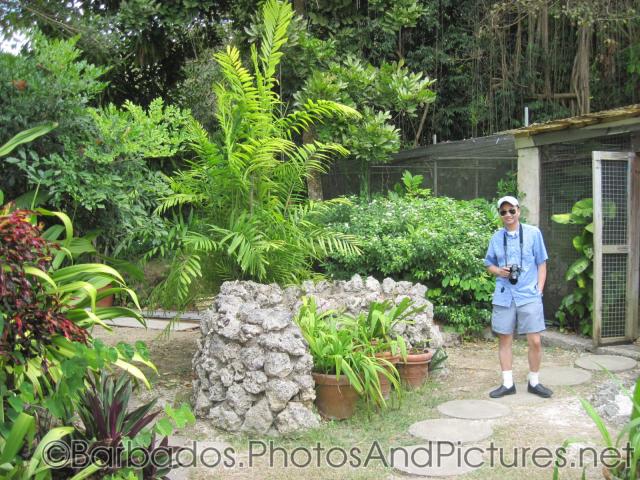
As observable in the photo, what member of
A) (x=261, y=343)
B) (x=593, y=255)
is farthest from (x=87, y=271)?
(x=593, y=255)

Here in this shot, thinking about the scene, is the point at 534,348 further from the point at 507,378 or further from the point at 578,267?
the point at 578,267

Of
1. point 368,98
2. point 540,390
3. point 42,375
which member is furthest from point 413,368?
point 368,98

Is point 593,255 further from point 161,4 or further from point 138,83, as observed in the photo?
point 138,83

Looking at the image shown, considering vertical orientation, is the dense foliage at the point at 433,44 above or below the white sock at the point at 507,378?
above

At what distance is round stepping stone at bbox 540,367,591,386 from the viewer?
533 centimetres

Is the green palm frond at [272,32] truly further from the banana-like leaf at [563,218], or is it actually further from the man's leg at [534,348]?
the banana-like leaf at [563,218]

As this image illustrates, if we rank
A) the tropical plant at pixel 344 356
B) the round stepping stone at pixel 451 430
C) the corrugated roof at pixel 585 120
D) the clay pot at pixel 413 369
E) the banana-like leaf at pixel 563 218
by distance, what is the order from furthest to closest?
the banana-like leaf at pixel 563 218 → the corrugated roof at pixel 585 120 → the clay pot at pixel 413 369 → the tropical plant at pixel 344 356 → the round stepping stone at pixel 451 430

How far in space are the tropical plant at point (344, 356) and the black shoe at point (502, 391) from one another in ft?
2.50

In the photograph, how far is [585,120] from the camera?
6582 millimetres

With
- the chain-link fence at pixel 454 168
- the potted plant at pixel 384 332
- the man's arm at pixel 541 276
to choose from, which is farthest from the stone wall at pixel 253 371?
the chain-link fence at pixel 454 168

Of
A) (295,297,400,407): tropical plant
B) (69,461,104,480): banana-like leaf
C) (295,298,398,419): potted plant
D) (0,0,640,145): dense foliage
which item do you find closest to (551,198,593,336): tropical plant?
(295,297,400,407): tropical plant

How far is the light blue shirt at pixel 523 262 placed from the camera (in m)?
4.98

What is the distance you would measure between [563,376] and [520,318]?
929 millimetres

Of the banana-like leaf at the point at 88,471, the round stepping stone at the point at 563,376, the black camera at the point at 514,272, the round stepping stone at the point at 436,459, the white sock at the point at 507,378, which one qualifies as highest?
the black camera at the point at 514,272
